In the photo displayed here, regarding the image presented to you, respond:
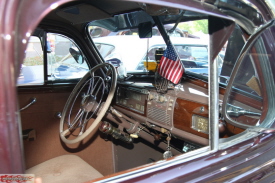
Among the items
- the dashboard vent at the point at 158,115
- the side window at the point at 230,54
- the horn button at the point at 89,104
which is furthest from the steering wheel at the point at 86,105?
the side window at the point at 230,54

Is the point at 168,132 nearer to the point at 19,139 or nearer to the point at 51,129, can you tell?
the point at 51,129

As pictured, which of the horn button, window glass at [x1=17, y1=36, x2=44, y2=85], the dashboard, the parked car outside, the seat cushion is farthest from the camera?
the parked car outside

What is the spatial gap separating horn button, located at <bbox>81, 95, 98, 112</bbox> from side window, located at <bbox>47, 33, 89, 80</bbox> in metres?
0.71

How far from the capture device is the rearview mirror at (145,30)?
8.88 ft

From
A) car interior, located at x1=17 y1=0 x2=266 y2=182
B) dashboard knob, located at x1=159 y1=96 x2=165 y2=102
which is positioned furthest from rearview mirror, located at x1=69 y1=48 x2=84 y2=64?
dashboard knob, located at x1=159 y1=96 x2=165 y2=102

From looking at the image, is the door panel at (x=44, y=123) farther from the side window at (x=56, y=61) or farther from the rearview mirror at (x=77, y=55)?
the rearview mirror at (x=77, y=55)

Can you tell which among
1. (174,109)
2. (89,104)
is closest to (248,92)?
(174,109)

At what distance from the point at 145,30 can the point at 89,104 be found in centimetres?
101

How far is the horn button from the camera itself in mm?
2236

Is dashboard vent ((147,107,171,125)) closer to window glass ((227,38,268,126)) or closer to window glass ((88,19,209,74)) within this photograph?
window glass ((88,19,209,74))

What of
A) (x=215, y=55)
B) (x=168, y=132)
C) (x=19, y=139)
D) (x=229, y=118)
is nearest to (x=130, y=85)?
(x=168, y=132)

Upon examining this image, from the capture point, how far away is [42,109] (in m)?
2.62

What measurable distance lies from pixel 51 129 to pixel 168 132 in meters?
1.18

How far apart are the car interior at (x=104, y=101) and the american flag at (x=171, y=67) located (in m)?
0.07
